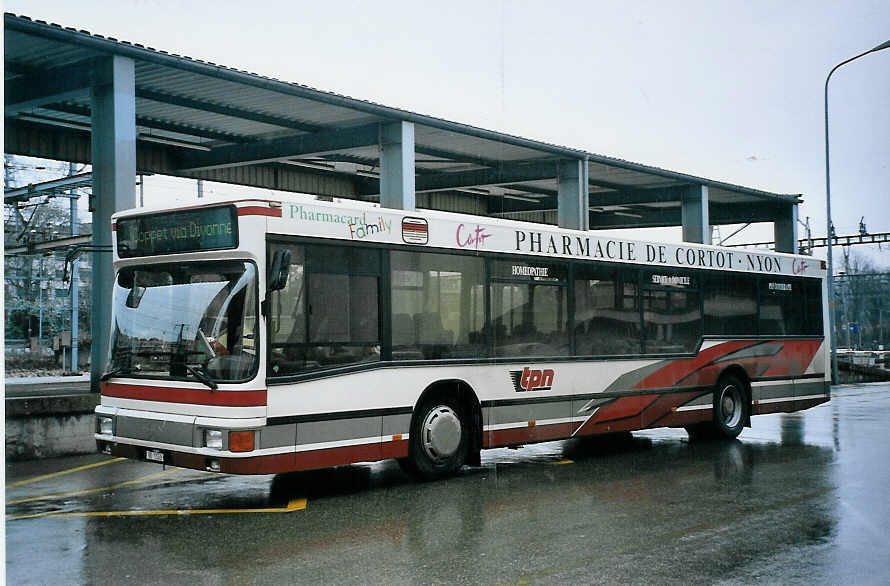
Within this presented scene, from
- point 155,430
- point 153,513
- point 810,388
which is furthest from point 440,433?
point 810,388

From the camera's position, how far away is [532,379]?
11.2m

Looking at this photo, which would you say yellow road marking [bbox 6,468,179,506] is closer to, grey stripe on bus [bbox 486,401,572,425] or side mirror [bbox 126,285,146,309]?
side mirror [bbox 126,285,146,309]

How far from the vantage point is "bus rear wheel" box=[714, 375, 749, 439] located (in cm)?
1386

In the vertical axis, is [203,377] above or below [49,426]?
above

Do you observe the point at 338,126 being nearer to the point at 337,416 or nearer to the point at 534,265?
the point at 534,265

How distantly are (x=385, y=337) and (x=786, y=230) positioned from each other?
82.9 ft

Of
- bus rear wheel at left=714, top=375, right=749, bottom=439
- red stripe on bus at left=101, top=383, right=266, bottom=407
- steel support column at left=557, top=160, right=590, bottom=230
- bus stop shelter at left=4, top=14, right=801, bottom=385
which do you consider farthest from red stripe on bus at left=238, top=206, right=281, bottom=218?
steel support column at left=557, top=160, right=590, bottom=230

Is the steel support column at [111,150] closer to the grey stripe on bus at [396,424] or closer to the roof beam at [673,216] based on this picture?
the grey stripe on bus at [396,424]

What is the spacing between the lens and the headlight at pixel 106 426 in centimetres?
912

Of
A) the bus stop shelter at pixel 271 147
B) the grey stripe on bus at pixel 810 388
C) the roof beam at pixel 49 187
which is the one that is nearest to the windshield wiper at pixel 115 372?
the bus stop shelter at pixel 271 147

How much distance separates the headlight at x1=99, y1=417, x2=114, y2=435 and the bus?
2.2 inches

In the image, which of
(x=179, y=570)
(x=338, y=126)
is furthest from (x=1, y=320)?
(x=338, y=126)

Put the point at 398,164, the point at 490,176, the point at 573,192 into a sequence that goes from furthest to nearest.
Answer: the point at 490,176 → the point at 573,192 → the point at 398,164

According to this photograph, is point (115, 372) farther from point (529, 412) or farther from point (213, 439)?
point (529, 412)
